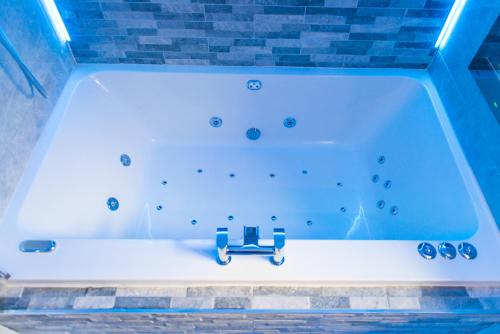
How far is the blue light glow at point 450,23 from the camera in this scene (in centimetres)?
129

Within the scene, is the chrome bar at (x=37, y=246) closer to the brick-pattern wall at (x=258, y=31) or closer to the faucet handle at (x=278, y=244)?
the faucet handle at (x=278, y=244)

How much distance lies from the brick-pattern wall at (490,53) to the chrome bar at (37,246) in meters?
1.58

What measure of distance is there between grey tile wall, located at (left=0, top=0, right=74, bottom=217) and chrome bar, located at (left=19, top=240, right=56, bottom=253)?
0.17 m

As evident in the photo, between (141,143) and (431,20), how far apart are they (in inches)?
A: 59.0

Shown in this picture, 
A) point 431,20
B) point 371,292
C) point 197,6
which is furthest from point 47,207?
point 431,20

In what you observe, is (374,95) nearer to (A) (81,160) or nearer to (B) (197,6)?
(B) (197,6)

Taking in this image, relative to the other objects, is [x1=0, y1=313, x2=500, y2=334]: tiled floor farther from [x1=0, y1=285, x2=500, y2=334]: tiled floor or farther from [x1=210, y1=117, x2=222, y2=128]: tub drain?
[x1=210, y1=117, x2=222, y2=128]: tub drain

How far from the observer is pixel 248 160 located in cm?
181

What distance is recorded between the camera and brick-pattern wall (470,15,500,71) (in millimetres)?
1096

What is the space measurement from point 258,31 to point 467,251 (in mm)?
1139

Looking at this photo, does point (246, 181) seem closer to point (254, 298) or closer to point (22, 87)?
point (254, 298)

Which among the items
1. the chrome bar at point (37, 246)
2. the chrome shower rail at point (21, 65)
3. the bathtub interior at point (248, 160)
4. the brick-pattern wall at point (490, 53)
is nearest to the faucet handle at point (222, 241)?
the chrome bar at point (37, 246)

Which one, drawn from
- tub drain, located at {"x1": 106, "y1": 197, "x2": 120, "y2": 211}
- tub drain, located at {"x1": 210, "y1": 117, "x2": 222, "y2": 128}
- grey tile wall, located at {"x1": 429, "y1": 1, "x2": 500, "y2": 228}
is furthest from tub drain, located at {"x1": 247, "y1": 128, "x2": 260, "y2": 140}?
grey tile wall, located at {"x1": 429, "y1": 1, "x2": 500, "y2": 228}

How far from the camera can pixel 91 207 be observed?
138 cm
